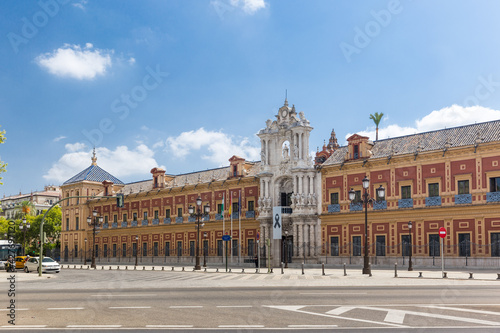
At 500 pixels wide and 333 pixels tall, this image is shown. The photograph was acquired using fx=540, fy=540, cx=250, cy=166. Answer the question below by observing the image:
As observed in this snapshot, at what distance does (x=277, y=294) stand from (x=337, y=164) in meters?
30.9

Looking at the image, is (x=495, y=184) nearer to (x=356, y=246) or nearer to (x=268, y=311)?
(x=356, y=246)

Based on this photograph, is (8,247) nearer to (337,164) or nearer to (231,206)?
(231,206)

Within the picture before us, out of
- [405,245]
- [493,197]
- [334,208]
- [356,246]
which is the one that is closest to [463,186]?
[493,197]

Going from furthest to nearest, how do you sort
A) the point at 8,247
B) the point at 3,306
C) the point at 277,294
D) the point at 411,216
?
the point at 8,247, the point at 411,216, the point at 277,294, the point at 3,306

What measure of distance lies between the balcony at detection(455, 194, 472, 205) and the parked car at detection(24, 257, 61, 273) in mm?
29891

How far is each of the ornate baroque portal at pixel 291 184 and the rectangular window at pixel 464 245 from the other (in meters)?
12.7

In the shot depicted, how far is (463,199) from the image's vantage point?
130 ft

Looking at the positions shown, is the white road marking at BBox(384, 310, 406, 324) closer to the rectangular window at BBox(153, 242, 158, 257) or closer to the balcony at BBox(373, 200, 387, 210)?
the balcony at BBox(373, 200, 387, 210)

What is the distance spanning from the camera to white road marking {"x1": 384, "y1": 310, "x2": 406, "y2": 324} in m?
11.2

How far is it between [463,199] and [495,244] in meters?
3.89

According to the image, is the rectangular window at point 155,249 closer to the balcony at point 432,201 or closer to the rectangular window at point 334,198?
the rectangular window at point 334,198

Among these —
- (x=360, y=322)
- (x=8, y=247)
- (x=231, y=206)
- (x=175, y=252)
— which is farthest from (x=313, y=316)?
(x=175, y=252)

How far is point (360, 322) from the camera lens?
36.3ft

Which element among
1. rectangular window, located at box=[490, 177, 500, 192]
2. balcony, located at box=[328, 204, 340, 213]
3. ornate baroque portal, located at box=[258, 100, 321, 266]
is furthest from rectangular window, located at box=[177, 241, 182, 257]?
rectangular window, located at box=[490, 177, 500, 192]
